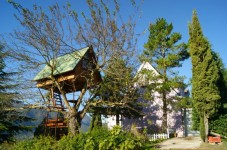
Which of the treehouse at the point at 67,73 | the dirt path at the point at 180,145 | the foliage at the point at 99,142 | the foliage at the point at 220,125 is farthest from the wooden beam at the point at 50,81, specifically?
the foliage at the point at 220,125

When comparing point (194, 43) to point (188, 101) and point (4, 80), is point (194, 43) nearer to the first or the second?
point (188, 101)

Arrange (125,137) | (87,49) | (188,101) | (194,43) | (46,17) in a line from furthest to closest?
(188,101) → (194,43) → (87,49) → (46,17) → (125,137)

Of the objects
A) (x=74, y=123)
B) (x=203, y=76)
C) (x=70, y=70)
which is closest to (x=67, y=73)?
(x=70, y=70)

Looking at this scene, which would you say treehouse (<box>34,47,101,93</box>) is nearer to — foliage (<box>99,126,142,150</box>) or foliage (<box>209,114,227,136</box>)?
foliage (<box>99,126,142,150</box>)

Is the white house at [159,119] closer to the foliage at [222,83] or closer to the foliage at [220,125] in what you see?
the foliage at [222,83]

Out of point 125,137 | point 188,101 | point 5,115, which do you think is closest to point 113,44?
point 125,137

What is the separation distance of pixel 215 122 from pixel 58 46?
1516cm

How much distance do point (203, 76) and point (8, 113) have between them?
16341 millimetres

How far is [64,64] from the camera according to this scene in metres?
20.4

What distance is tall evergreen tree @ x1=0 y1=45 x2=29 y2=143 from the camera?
795 inches

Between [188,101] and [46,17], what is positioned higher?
[46,17]

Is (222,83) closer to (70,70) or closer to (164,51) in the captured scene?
(164,51)

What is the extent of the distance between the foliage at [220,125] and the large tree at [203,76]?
1.80 meters

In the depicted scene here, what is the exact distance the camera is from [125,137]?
43.5 ft
